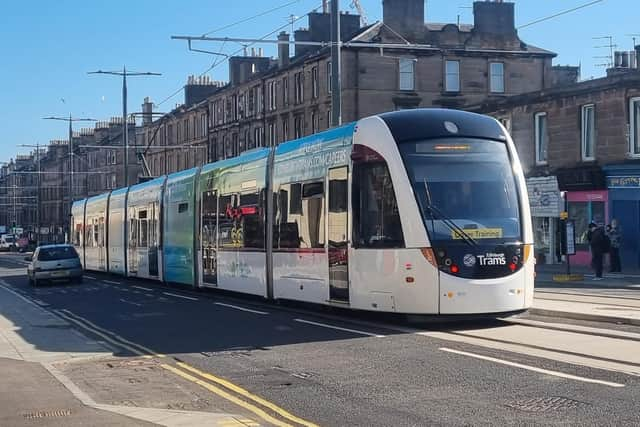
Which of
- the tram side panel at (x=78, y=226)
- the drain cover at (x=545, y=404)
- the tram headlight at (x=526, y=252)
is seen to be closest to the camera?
the drain cover at (x=545, y=404)

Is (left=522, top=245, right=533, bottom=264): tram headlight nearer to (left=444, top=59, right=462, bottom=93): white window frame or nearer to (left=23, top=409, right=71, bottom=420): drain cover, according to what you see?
(left=23, top=409, right=71, bottom=420): drain cover

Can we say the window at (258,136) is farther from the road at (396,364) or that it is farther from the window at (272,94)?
the road at (396,364)

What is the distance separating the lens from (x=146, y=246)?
3159 cm

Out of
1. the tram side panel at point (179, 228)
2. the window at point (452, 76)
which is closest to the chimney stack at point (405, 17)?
the window at point (452, 76)

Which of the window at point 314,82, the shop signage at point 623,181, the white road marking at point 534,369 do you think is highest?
the window at point 314,82

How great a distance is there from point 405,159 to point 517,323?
10.7 feet

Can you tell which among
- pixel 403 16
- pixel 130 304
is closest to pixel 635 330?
pixel 130 304

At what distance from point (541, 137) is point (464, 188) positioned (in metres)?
25.5

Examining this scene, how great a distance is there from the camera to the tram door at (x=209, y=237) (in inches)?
916

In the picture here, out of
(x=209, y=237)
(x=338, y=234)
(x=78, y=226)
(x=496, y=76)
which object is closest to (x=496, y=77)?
(x=496, y=76)

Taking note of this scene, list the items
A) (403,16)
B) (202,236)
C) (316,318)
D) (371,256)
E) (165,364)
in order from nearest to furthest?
(165,364), (371,256), (316,318), (202,236), (403,16)

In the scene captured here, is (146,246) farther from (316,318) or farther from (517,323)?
(517,323)

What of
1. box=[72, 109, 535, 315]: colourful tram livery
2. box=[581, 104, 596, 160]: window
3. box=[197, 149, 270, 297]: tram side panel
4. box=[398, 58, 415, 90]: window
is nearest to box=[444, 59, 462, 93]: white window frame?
box=[398, 58, 415, 90]: window

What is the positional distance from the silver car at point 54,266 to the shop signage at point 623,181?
20327 mm
